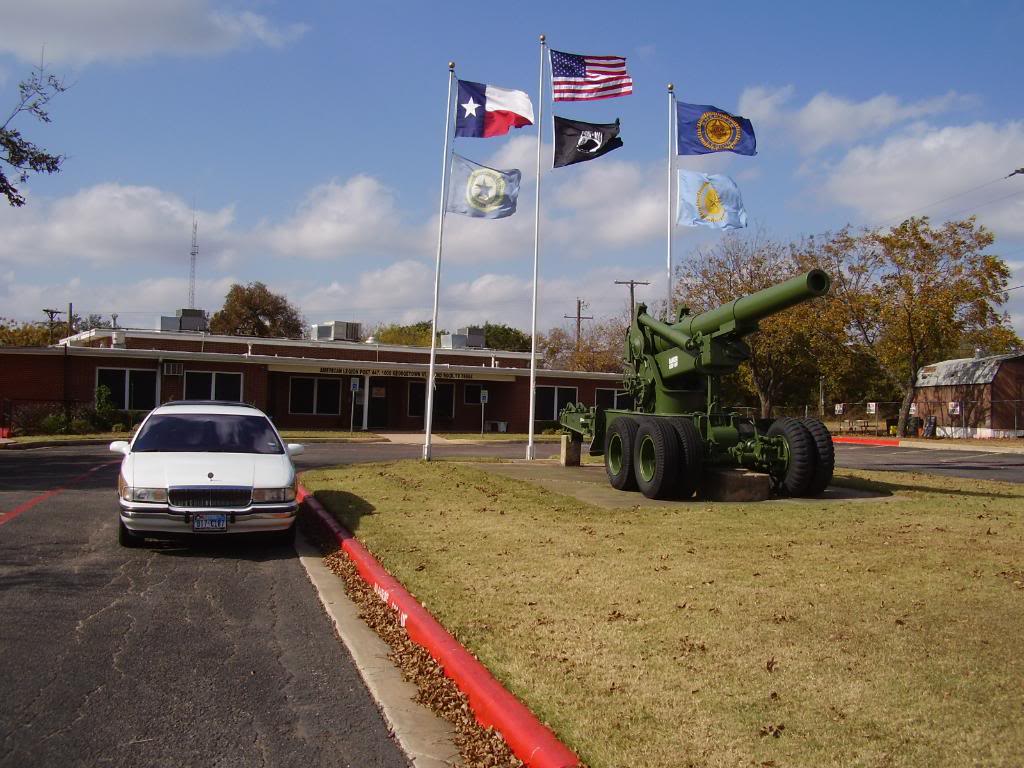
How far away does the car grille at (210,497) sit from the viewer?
8586 millimetres

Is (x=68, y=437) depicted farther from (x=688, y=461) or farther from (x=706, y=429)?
(x=688, y=461)

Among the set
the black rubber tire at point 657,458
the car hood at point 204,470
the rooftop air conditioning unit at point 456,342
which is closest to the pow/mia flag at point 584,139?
the black rubber tire at point 657,458

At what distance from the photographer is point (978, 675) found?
4.69 meters

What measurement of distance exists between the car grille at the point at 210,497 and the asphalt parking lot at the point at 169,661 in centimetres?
54

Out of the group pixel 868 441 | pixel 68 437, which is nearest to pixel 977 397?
pixel 868 441

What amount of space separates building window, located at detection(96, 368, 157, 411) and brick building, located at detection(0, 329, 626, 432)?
0.04m

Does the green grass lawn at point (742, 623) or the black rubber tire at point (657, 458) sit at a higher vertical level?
the black rubber tire at point (657, 458)

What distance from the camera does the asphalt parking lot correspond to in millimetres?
4328

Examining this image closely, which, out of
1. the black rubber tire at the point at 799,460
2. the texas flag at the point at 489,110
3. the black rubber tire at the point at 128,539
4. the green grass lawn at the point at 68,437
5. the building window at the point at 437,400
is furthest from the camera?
the building window at the point at 437,400

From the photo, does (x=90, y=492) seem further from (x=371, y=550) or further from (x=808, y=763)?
(x=808, y=763)

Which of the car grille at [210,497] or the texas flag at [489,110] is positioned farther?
the texas flag at [489,110]

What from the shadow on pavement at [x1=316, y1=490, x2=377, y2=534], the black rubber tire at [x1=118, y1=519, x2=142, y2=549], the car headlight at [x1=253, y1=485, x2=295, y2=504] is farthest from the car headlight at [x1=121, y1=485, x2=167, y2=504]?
the shadow on pavement at [x1=316, y1=490, x2=377, y2=534]

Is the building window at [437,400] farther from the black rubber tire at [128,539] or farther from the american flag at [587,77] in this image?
the black rubber tire at [128,539]

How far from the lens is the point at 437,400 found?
39.9 m
